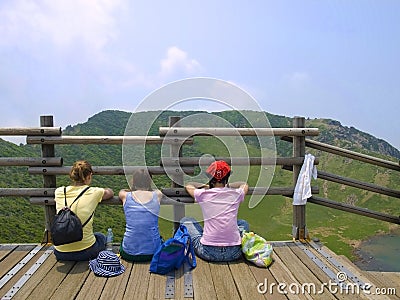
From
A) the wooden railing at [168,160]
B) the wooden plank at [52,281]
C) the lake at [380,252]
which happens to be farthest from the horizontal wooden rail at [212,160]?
the lake at [380,252]

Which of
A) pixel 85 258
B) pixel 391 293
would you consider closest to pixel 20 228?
pixel 85 258

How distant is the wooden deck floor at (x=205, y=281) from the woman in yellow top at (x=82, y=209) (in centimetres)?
11

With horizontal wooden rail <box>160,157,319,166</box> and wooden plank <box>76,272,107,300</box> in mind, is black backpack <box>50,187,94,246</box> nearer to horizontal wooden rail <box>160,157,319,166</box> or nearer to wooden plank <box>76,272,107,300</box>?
wooden plank <box>76,272,107,300</box>

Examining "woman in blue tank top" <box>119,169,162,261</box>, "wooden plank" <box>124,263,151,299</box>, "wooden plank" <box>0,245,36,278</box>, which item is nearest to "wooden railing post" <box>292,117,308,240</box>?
"woman in blue tank top" <box>119,169,162,261</box>

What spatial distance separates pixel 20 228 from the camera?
628 cm

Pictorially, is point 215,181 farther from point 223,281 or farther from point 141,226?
point 223,281

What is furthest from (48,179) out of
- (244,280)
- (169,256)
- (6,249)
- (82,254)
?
(244,280)

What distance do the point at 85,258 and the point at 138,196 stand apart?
2.69ft

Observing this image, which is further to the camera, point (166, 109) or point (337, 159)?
point (337, 159)

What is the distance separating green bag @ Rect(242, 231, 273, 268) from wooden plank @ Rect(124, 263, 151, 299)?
39.7 inches

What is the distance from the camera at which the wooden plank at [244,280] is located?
346 cm

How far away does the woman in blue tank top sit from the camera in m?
4.13

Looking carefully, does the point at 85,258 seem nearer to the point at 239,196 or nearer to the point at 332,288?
the point at 239,196

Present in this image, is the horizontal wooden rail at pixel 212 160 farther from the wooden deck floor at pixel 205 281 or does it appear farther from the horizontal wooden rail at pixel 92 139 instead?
the wooden deck floor at pixel 205 281
